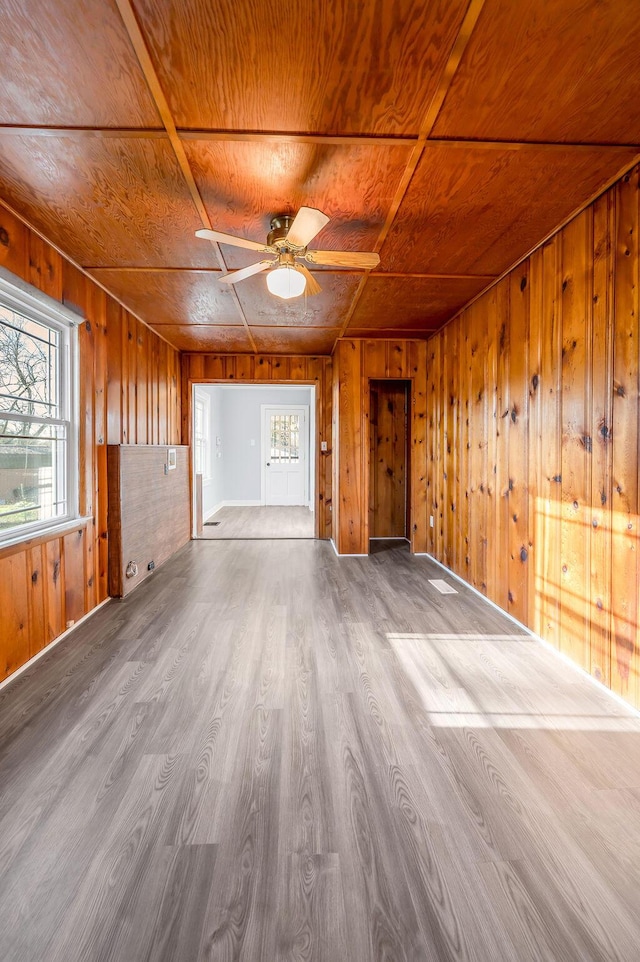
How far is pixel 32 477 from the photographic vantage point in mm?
2461

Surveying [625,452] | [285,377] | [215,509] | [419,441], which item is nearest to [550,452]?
[625,452]

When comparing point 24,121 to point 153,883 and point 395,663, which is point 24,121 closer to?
point 153,883

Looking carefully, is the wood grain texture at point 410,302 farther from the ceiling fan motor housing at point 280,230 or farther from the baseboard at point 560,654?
the baseboard at point 560,654

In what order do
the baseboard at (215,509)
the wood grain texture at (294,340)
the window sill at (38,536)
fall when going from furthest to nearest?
the baseboard at (215,509) < the wood grain texture at (294,340) < the window sill at (38,536)

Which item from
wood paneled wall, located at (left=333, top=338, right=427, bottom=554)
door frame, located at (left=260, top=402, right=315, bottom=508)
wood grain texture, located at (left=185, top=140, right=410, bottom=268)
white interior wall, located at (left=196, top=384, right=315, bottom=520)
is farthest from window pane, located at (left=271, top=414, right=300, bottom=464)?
wood grain texture, located at (left=185, top=140, right=410, bottom=268)

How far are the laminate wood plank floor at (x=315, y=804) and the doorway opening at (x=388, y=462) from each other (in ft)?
10.1

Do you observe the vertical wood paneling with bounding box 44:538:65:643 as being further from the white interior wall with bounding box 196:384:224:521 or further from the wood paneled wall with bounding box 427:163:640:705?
the white interior wall with bounding box 196:384:224:521

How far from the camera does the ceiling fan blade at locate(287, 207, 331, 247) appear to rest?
1798 mm

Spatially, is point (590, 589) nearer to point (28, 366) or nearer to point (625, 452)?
point (625, 452)

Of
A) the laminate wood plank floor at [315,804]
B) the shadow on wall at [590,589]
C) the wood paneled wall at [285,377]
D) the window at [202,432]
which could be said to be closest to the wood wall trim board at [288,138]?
the shadow on wall at [590,589]

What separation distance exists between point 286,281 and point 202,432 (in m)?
4.79

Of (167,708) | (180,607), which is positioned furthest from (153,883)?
(180,607)

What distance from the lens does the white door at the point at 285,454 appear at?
8242 mm

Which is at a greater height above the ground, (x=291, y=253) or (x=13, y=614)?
(x=291, y=253)
